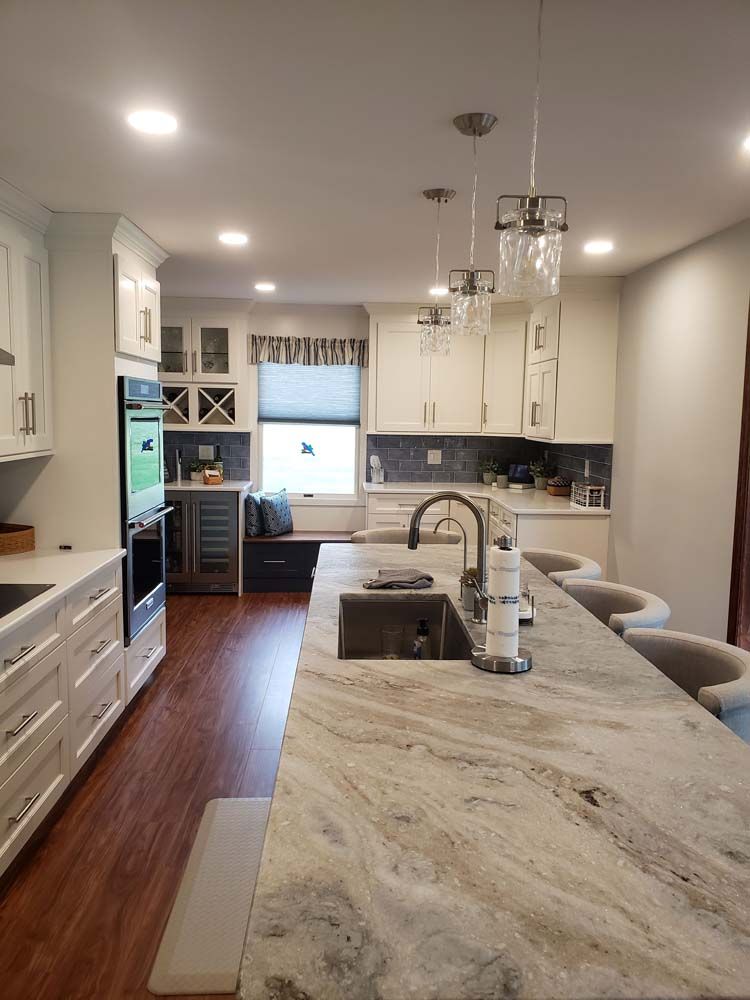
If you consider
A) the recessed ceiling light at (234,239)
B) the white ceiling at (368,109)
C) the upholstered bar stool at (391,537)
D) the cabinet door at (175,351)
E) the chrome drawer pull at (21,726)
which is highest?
the recessed ceiling light at (234,239)

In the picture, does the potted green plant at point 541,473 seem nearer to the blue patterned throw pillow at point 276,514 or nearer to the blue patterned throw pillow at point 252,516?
the blue patterned throw pillow at point 276,514

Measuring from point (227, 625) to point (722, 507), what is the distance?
11.3 ft

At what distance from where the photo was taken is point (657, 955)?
92cm

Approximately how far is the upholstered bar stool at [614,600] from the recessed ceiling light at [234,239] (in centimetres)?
243

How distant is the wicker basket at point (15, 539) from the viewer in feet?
11.6

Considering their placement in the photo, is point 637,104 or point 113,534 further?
point 113,534

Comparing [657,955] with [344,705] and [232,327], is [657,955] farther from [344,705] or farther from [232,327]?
[232,327]

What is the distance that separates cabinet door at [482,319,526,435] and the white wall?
1269 millimetres

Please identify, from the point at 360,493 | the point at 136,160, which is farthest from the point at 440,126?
the point at 360,493

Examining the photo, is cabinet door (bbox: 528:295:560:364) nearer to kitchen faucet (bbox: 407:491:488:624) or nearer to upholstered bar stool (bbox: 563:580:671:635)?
upholstered bar stool (bbox: 563:580:671:635)

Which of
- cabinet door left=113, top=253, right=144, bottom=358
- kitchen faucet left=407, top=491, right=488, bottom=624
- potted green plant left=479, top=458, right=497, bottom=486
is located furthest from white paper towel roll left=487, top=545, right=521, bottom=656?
potted green plant left=479, top=458, right=497, bottom=486

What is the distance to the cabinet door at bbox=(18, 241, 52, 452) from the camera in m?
3.38

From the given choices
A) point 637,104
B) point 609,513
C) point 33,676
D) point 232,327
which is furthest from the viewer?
point 232,327

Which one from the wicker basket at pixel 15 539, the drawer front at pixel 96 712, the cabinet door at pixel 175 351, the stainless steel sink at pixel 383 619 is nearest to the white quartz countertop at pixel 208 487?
the cabinet door at pixel 175 351
